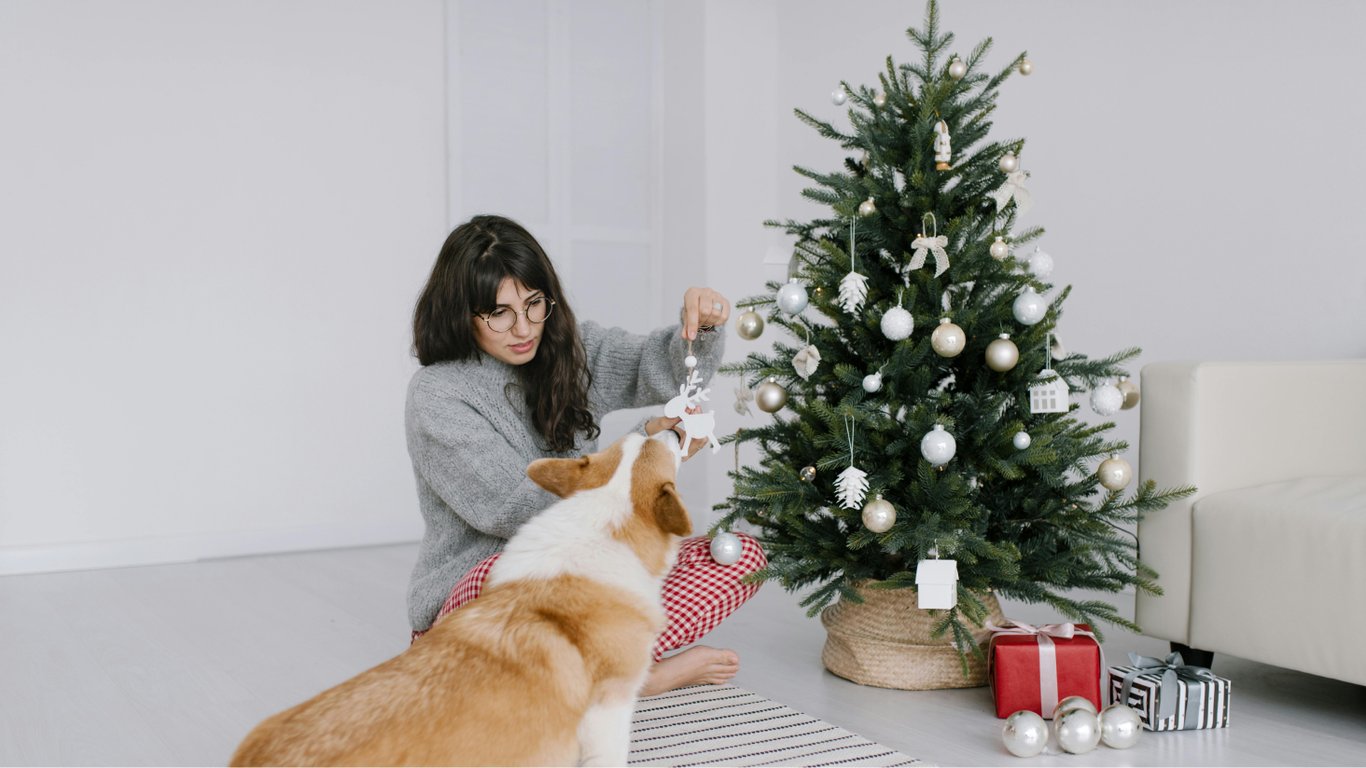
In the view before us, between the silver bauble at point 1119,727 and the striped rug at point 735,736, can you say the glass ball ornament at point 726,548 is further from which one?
the silver bauble at point 1119,727

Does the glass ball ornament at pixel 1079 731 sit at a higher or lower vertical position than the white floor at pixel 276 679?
higher

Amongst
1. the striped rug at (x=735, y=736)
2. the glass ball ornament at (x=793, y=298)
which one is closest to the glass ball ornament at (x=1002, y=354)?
the glass ball ornament at (x=793, y=298)

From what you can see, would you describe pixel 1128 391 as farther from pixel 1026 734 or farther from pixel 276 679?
pixel 276 679

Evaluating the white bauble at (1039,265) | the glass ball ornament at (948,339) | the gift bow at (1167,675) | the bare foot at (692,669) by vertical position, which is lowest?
the bare foot at (692,669)

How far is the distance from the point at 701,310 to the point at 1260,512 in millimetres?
1125

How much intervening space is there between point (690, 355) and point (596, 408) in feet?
1.22

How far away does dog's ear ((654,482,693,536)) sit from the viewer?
1.53 m

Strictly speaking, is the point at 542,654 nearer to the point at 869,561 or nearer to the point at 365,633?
the point at 869,561

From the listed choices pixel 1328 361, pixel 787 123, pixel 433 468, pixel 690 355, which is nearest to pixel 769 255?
pixel 690 355

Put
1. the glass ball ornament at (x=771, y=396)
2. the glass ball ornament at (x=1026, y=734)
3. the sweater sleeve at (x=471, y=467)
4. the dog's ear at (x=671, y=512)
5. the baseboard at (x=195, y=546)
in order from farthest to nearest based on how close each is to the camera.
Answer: the baseboard at (x=195, y=546)
the glass ball ornament at (x=771, y=396)
the sweater sleeve at (x=471, y=467)
the glass ball ornament at (x=1026, y=734)
the dog's ear at (x=671, y=512)

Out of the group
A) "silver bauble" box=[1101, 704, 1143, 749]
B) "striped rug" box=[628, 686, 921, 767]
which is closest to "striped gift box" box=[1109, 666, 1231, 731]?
"silver bauble" box=[1101, 704, 1143, 749]

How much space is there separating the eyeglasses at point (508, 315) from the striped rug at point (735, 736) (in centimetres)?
79

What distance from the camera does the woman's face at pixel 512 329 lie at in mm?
2113

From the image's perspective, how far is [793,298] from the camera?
226cm
